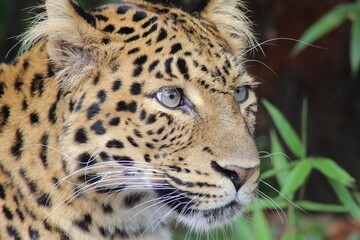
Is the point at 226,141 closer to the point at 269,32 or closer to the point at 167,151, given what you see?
the point at 167,151

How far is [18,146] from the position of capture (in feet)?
14.3

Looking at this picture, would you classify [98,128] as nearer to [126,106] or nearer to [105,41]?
[126,106]

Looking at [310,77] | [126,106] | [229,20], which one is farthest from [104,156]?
[310,77]

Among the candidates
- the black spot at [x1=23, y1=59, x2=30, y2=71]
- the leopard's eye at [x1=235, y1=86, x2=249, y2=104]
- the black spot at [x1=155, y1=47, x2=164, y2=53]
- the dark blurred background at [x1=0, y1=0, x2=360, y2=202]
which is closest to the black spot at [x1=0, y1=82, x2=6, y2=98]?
the black spot at [x1=23, y1=59, x2=30, y2=71]

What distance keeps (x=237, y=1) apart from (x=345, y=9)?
225cm

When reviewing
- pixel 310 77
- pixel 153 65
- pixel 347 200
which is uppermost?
pixel 153 65

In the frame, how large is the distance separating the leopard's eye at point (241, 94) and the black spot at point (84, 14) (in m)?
0.99

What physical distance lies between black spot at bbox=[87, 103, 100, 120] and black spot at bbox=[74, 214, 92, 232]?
59 centimetres

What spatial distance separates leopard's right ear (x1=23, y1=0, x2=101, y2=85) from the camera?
165 inches

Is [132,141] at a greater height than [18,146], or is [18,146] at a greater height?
[132,141]

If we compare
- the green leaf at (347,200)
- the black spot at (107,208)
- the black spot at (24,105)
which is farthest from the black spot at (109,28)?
the green leaf at (347,200)

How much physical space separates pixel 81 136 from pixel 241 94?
1.11m

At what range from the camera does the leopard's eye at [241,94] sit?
4699 mm

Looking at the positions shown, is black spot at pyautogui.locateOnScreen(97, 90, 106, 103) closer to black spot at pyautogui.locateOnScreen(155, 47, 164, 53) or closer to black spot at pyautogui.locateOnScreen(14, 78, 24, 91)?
black spot at pyautogui.locateOnScreen(155, 47, 164, 53)
